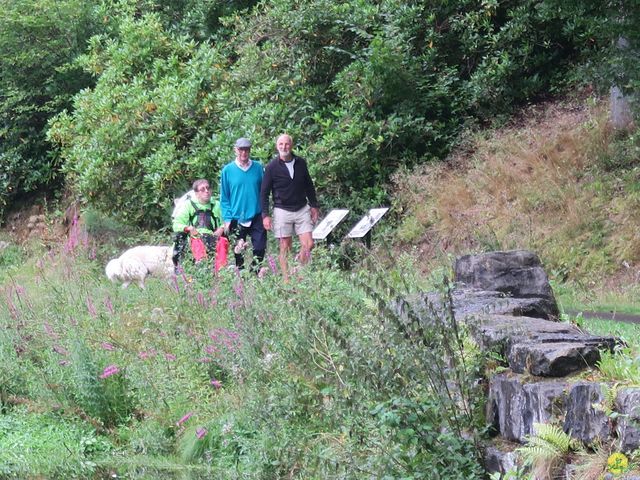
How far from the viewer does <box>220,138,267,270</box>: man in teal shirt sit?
14.2 metres

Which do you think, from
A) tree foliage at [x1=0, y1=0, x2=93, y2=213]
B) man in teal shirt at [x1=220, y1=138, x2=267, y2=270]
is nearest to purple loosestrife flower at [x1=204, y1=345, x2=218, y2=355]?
man in teal shirt at [x1=220, y1=138, x2=267, y2=270]

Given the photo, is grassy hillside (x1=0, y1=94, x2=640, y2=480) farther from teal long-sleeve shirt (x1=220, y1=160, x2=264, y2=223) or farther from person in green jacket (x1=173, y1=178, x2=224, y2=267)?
teal long-sleeve shirt (x1=220, y1=160, x2=264, y2=223)

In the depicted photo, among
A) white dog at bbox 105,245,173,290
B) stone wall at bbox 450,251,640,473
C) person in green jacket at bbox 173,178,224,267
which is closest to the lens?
stone wall at bbox 450,251,640,473

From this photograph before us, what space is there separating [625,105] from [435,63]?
3.90 m

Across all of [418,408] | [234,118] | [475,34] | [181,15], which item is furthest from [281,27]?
[418,408]

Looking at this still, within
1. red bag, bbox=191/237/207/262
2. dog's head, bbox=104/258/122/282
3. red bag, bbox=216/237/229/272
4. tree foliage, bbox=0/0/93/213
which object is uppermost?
tree foliage, bbox=0/0/93/213

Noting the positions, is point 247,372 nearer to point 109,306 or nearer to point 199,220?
point 109,306

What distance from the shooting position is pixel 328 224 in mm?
16188

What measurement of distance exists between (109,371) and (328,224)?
24.3 feet

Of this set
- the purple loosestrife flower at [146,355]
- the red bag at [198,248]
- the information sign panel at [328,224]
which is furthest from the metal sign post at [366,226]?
the purple loosestrife flower at [146,355]

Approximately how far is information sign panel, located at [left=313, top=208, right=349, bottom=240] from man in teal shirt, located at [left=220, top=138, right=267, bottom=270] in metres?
1.69

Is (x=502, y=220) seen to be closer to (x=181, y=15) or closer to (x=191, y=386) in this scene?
(x=191, y=386)

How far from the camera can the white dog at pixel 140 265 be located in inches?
552

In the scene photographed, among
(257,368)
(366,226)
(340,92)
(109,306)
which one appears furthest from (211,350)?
(340,92)
